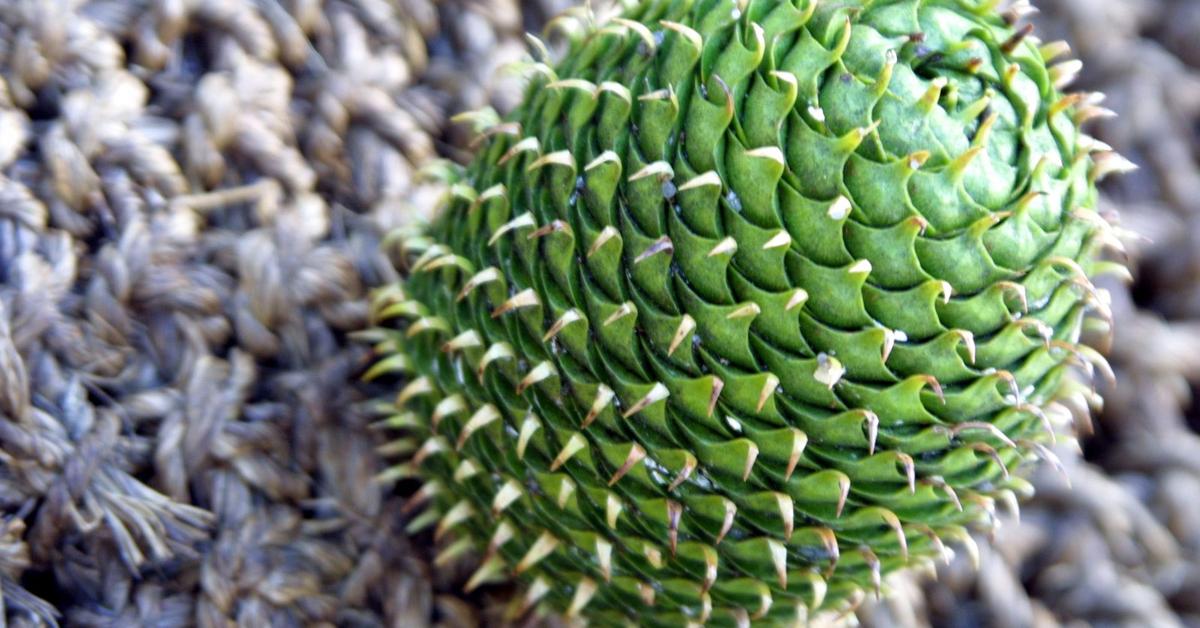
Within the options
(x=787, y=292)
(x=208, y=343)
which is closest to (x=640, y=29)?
(x=787, y=292)

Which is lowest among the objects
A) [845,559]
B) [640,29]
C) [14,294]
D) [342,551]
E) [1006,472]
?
[342,551]

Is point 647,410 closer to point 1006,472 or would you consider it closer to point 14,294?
point 1006,472

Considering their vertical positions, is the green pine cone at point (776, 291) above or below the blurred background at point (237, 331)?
above

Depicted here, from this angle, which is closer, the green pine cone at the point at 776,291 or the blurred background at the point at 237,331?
the green pine cone at the point at 776,291

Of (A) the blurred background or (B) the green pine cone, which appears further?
(A) the blurred background

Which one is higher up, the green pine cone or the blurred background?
the green pine cone
